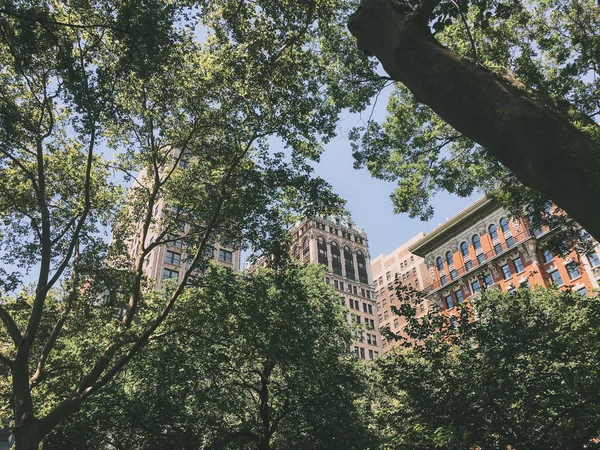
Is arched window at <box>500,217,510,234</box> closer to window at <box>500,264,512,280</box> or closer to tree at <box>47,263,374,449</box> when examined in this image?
window at <box>500,264,512,280</box>

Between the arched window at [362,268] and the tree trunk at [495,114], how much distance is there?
7983 cm

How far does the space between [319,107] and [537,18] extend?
8.44 metres

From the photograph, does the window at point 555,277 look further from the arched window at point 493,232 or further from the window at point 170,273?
the window at point 170,273

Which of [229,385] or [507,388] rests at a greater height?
[229,385]

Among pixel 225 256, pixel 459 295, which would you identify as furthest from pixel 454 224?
pixel 225 256

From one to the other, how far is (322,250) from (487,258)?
41498mm

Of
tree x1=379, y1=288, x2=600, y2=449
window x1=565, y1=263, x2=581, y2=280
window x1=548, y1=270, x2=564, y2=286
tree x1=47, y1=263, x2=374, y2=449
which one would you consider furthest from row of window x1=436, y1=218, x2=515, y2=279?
tree x1=379, y1=288, x2=600, y2=449

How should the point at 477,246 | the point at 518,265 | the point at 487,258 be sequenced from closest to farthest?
1. the point at 518,265
2. the point at 487,258
3. the point at 477,246

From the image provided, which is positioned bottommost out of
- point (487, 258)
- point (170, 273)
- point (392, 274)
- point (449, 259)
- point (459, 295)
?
point (459, 295)

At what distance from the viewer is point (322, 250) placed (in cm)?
8181

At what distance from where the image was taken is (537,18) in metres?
16.0

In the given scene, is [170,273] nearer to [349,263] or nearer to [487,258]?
[487,258]

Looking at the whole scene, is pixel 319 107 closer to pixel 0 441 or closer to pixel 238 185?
pixel 238 185

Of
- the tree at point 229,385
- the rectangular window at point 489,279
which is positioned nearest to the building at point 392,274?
the rectangular window at point 489,279
